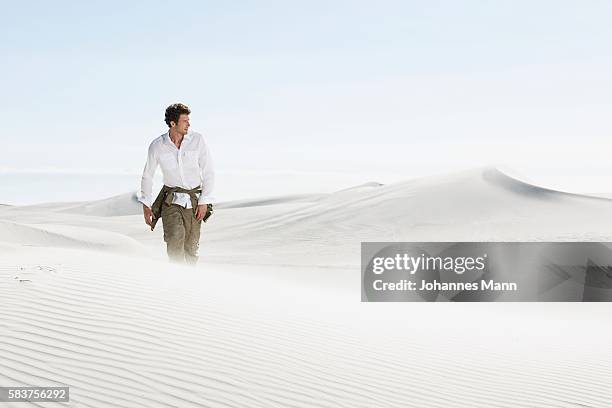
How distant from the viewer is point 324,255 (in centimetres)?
→ 2444

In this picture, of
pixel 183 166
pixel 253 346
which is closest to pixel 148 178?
pixel 183 166

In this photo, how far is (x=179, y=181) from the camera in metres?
8.30

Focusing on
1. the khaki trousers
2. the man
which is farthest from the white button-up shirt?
the khaki trousers

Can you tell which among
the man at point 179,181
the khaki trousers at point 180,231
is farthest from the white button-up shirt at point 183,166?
the khaki trousers at point 180,231

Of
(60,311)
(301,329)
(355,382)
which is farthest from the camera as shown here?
(301,329)

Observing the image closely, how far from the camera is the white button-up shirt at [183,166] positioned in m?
8.20

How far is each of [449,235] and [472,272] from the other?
10.1m

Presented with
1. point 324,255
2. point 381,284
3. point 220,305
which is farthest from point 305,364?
point 324,255

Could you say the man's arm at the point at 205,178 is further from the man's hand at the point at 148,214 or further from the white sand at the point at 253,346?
the white sand at the point at 253,346

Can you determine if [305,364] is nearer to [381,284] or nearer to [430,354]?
[430,354]

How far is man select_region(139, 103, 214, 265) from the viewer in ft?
26.8

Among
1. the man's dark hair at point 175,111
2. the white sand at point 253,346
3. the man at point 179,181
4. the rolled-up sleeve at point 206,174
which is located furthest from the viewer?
the rolled-up sleeve at point 206,174

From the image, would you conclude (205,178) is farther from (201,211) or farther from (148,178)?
(148,178)

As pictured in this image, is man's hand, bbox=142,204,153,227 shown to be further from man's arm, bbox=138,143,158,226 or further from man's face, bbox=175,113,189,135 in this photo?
man's face, bbox=175,113,189,135
